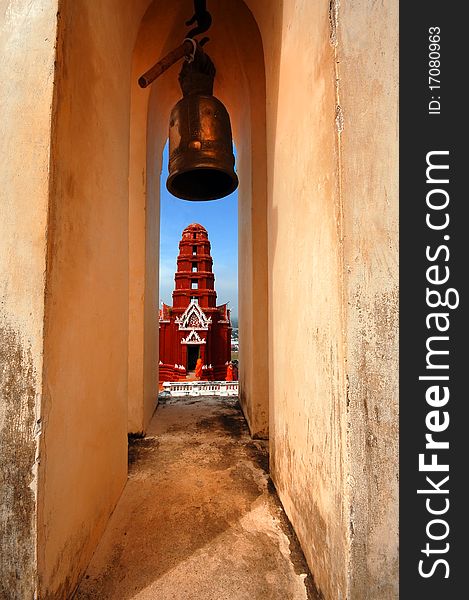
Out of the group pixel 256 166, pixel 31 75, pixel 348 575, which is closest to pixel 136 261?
pixel 256 166

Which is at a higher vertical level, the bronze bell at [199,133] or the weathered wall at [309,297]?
the bronze bell at [199,133]

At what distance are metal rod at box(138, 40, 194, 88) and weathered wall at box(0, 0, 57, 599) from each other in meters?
1.02

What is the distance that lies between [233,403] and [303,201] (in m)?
3.31

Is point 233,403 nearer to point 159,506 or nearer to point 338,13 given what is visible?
point 159,506

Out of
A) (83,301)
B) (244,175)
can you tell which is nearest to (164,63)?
(244,175)

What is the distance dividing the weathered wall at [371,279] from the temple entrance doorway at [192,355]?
1769cm

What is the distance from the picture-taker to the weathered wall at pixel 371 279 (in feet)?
3.40

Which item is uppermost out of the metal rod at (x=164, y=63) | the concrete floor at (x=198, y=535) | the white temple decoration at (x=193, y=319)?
the metal rod at (x=164, y=63)

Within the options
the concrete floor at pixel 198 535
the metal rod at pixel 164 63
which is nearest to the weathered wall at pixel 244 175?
the concrete floor at pixel 198 535

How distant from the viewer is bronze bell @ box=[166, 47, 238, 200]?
2.18 metres

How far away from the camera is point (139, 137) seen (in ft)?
10.9

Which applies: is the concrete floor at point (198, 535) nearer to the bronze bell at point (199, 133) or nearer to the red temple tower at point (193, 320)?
the bronze bell at point (199, 133)

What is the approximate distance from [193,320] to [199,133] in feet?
54.4

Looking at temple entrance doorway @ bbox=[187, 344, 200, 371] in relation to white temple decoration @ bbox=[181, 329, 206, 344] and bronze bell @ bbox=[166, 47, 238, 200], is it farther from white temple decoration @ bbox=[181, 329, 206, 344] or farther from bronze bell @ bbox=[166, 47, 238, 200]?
bronze bell @ bbox=[166, 47, 238, 200]
